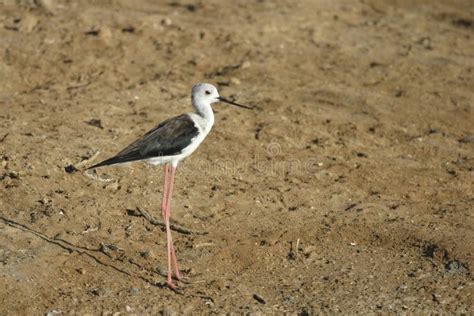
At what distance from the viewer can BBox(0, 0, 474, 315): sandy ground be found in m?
5.77

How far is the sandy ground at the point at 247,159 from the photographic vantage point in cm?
577

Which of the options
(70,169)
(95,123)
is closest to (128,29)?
(95,123)

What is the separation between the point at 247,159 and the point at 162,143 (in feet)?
5.54

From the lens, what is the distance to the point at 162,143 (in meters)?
6.01

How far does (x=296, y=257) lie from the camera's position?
617cm

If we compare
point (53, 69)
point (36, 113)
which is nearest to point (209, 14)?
point (53, 69)

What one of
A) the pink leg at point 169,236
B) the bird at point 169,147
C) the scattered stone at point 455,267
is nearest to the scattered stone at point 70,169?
the pink leg at point 169,236

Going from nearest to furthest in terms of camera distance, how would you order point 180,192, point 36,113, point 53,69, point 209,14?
point 180,192
point 36,113
point 53,69
point 209,14

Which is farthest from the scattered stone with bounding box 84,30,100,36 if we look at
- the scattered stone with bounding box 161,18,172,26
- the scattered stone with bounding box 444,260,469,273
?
the scattered stone with bounding box 444,260,469,273

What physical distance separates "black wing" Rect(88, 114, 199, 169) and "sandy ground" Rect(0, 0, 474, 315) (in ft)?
2.18

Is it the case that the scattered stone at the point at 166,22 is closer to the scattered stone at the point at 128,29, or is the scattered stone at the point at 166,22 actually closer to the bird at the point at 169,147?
the scattered stone at the point at 128,29

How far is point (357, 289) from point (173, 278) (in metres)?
1.22

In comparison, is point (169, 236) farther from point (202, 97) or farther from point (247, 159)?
point (247, 159)

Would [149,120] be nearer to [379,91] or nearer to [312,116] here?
[312,116]
